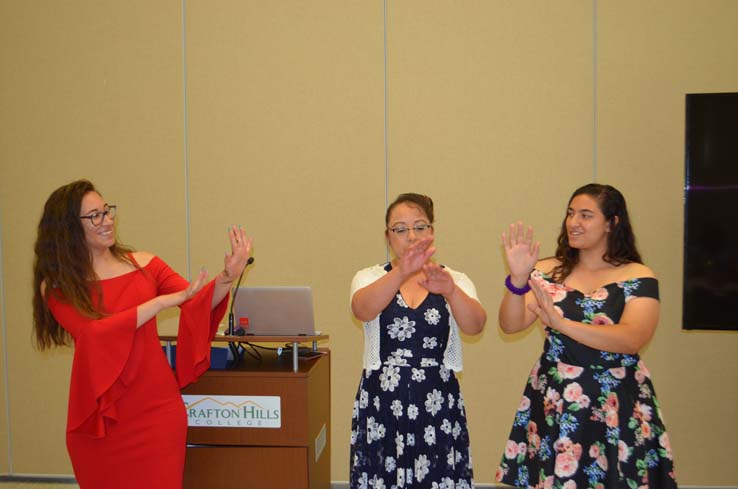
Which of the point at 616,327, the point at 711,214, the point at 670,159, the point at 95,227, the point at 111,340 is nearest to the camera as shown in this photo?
the point at 616,327

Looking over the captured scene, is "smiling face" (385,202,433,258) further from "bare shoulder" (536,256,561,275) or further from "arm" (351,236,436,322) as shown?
"bare shoulder" (536,256,561,275)

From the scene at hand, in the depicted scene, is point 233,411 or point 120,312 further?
point 233,411

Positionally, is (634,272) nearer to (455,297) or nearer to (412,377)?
(455,297)

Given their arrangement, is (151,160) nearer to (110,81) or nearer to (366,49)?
(110,81)

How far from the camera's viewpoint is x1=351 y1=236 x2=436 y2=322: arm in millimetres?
2254

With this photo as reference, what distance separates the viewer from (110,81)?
168 inches

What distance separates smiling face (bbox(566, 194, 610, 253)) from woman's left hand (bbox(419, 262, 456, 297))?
53 centimetres

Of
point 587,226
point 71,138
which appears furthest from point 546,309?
point 71,138

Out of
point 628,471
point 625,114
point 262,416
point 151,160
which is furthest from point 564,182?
point 151,160

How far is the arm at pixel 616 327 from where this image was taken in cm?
217

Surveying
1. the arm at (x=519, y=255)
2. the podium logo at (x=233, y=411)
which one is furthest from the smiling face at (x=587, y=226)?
the podium logo at (x=233, y=411)

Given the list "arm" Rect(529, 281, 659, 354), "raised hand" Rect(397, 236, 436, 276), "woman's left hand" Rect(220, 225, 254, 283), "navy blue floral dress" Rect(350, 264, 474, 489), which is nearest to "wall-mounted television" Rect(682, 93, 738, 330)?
"arm" Rect(529, 281, 659, 354)

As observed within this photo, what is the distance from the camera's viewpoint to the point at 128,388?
2.53 meters

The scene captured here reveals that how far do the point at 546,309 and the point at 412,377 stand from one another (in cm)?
59
